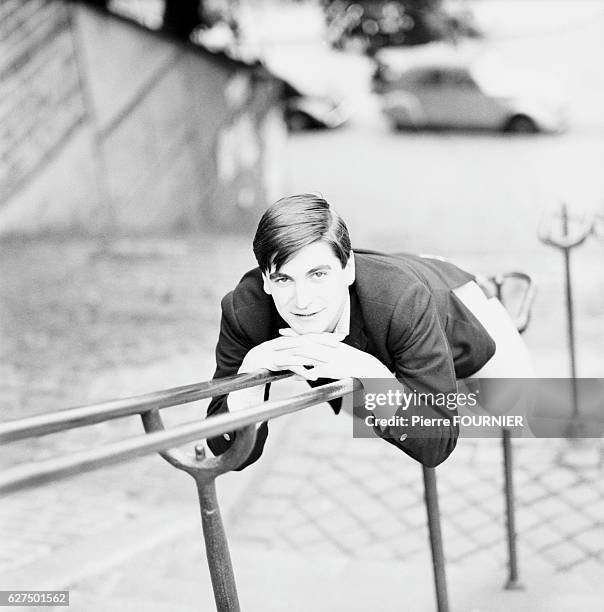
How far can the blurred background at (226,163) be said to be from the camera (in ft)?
19.0

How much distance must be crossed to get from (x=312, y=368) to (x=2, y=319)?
5504 millimetres

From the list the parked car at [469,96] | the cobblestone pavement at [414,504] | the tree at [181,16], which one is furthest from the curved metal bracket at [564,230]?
the parked car at [469,96]

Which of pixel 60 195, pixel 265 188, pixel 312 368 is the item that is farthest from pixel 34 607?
pixel 265 188

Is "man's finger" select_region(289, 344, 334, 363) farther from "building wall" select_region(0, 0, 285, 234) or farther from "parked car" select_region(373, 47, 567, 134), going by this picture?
"parked car" select_region(373, 47, 567, 134)

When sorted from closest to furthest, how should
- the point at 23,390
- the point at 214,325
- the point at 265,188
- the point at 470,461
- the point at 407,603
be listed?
the point at 407,603, the point at 470,461, the point at 23,390, the point at 214,325, the point at 265,188

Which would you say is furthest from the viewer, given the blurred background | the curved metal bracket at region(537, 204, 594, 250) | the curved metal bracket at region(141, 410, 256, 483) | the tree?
the tree

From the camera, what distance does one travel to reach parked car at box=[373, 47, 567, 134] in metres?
14.0

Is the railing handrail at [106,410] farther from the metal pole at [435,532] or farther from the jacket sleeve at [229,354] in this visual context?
the metal pole at [435,532]

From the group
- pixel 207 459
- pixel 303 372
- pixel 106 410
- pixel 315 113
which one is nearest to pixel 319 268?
pixel 303 372

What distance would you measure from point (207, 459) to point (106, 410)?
25cm

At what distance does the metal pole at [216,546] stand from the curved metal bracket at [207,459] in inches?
0.8

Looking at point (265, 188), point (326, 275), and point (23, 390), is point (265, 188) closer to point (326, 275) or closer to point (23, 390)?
point (23, 390)

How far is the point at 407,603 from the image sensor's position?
2.94 meters

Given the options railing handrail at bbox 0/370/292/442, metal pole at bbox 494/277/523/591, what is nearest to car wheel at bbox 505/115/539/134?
metal pole at bbox 494/277/523/591
